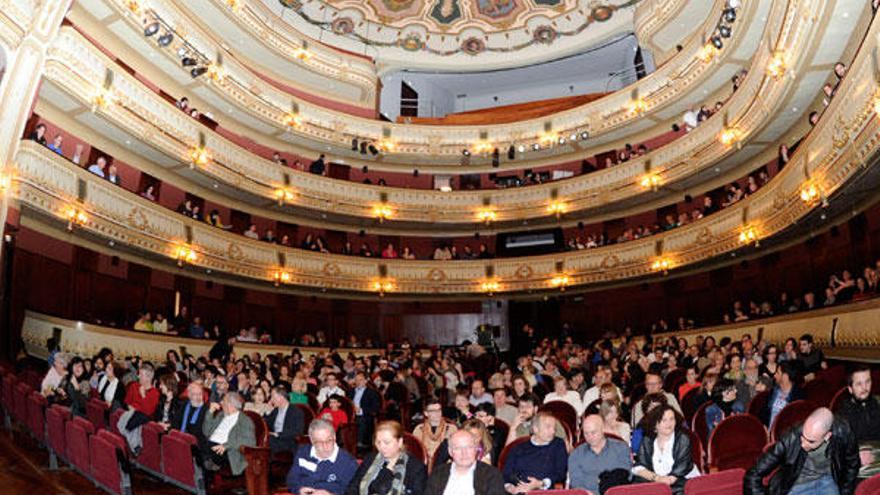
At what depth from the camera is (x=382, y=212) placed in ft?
76.6

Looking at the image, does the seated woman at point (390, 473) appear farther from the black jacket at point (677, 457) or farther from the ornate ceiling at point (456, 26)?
the ornate ceiling at point (456, 26)

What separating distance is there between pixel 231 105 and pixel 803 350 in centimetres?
1621

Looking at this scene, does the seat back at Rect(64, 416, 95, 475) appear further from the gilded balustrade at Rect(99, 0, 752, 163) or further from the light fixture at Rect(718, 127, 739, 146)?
the light fixture at Rect(718, 127, 739, 146)

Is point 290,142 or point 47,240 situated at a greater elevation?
point 290,142

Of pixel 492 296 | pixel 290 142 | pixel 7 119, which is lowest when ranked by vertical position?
pixel 492 296

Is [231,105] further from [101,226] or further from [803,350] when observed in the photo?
[803,350]

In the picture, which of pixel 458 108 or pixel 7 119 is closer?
pixel 7 119

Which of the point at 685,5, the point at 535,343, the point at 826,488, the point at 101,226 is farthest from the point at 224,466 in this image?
the point at 685,5

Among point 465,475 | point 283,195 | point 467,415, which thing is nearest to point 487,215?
point 283,195

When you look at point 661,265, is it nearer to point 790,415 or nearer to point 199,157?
point 199,157

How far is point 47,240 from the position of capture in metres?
14.9

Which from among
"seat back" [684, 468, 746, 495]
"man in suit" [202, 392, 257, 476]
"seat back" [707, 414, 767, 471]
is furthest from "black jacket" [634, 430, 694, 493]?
"man in suit" [202, 392, 257, 476]

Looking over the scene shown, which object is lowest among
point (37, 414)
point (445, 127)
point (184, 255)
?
point (37, 414)

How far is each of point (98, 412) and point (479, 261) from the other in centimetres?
1633
